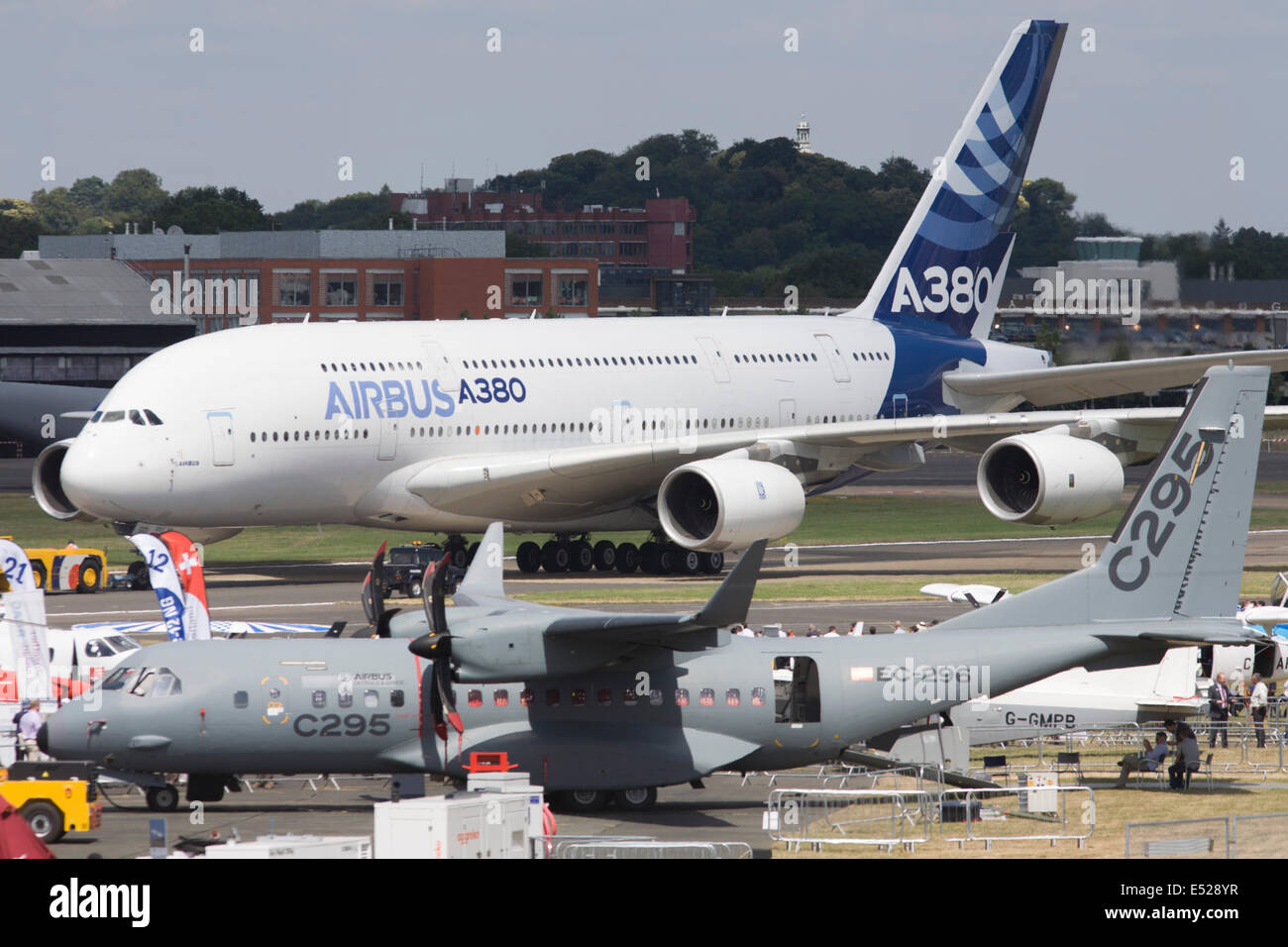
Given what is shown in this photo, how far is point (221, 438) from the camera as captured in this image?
4381 cm

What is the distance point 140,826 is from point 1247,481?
57.7ft

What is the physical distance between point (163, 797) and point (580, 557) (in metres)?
25.2

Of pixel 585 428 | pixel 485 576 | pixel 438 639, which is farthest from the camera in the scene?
pixel 585 428

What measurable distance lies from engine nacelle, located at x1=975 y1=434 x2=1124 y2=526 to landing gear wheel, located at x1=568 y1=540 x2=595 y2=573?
11807 mm

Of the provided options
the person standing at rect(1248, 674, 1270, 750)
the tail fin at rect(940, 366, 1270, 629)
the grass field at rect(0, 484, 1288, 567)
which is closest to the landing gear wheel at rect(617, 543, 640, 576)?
the grass field at rect(0, 484, 1288, 567)

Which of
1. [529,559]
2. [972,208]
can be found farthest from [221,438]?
[972,208]

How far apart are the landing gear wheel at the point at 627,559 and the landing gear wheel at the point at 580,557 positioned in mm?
886

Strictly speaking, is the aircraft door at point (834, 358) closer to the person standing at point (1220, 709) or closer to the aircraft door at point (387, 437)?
the aircraft door at point (387, 437)

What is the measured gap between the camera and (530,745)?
26797mm

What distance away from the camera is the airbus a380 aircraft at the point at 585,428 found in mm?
44094

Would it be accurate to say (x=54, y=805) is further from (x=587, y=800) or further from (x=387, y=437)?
(x=387, y=437)

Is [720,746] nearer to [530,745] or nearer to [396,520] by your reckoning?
[530,745]
